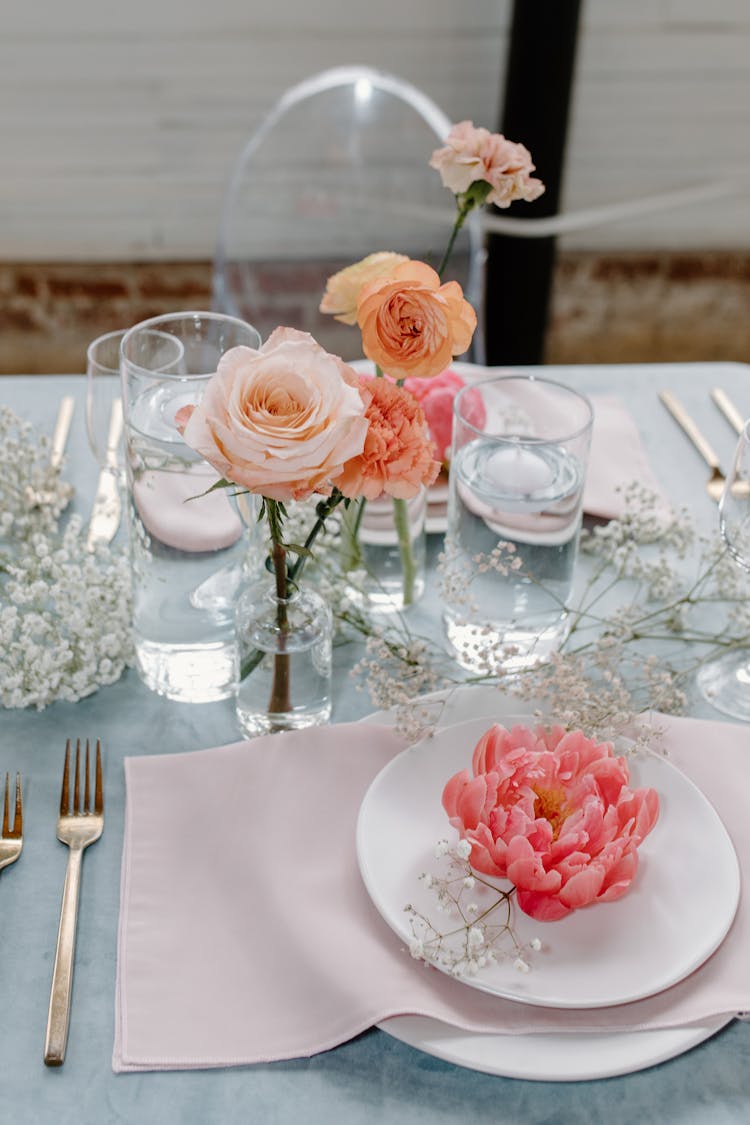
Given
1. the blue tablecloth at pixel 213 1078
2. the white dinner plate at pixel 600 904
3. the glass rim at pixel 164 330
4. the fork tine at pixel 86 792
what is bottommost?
the blue tablecloth at pixel 213 1078

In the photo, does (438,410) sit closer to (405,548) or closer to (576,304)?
(405,548)

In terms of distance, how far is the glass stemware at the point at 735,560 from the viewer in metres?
0.99

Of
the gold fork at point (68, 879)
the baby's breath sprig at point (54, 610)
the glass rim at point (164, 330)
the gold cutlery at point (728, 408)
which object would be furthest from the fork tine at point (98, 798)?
the gold cutlery at point (728, 408)

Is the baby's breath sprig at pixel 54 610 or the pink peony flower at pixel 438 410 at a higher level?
the pink peony flower at pixel 438 410

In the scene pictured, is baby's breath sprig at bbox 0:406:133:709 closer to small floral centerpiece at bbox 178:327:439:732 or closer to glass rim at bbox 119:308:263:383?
glass rim at bbox 119:308:263:383

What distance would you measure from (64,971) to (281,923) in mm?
146

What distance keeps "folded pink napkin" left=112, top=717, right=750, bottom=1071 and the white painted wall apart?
1.67 meters

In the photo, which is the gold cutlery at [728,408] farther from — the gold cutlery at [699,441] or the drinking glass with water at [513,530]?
the drinking glass with water at [513,530]

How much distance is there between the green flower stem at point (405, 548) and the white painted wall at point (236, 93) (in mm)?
1406

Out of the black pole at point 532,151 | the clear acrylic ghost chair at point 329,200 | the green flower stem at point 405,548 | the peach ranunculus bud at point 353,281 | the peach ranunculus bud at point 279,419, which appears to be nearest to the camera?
the peach ranunculus bud at point 279,419

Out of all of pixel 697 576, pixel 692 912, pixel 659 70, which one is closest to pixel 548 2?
pixel 659 70

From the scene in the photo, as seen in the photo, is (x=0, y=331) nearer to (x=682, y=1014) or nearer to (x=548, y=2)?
(x=548, y=2)

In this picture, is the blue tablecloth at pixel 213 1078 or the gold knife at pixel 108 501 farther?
the gold knife at pixel 108 501

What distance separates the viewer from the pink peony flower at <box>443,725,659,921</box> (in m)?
0.77
